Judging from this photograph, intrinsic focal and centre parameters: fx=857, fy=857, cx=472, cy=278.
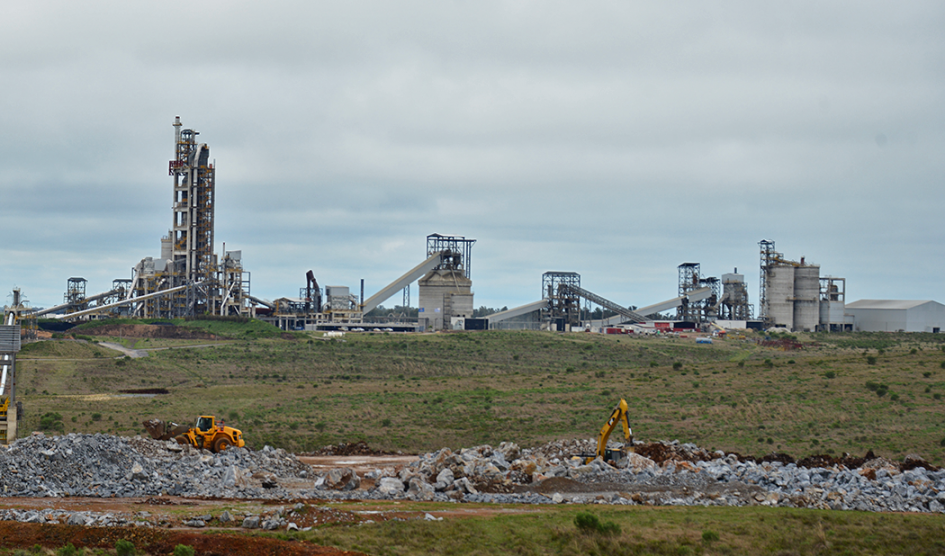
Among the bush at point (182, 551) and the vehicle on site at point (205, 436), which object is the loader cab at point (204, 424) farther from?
the bush at point (182, 551)

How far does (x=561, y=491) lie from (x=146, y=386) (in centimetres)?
4590

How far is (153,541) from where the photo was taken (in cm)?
2142

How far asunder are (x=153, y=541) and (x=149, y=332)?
99438 millimetres

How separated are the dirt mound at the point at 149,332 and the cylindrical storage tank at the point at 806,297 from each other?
10768 centimetres

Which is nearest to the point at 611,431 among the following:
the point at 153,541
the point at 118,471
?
the point at 118,471

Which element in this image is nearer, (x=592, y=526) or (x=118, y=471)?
(x=592, y=526)

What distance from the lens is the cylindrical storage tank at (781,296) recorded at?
160375mm

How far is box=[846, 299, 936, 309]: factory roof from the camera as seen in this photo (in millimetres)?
162125

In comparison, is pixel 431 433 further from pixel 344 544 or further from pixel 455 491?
pixel 344 544

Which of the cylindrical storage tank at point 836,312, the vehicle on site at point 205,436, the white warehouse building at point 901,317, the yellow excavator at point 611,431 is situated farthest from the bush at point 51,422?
the white warehouse building at point 901,317

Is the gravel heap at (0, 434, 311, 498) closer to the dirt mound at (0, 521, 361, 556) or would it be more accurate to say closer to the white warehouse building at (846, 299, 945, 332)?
the dirt mound at (0, 521, 361, 556)

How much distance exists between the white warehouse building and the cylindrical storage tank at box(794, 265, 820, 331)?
11.0 meters

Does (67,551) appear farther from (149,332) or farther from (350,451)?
(149,332)

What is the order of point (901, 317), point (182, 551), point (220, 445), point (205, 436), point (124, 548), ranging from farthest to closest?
point (901, 317) → point (205, 436) → point (220, 445) → point (124, 548) → point (182, 551)
